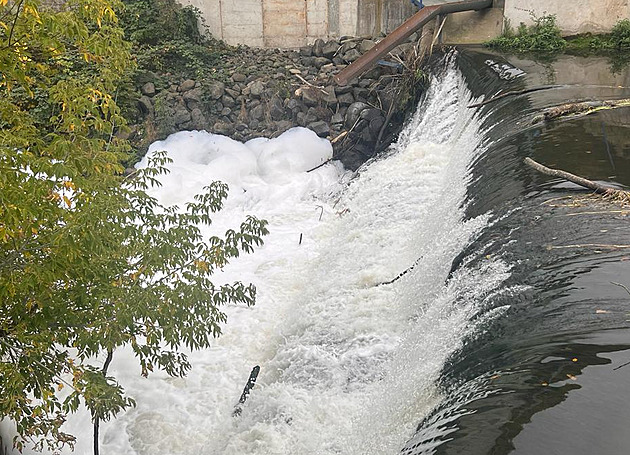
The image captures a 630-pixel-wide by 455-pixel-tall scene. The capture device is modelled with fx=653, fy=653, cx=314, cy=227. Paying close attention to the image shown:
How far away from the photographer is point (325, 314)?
6359 mm

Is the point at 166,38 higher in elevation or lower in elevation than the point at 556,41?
higher

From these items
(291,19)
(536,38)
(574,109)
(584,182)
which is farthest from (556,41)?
(584,182)

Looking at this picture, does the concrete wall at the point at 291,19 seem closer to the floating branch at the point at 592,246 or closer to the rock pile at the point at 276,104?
the rock pile at the point at 276,104

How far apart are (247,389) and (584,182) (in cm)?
328

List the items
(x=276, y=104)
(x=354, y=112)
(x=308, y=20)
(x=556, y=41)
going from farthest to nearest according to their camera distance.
Answer: (x=308, y=20) → (x=276, y=104) → (x=354, y=112) → (x=556, y=41)

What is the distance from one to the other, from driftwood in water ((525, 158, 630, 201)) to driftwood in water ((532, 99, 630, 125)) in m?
1.24

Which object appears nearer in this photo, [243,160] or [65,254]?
[65,254]

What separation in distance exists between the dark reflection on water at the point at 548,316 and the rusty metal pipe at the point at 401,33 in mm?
4662

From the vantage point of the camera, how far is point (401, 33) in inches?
416

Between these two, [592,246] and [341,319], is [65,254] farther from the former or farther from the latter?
[341,319]

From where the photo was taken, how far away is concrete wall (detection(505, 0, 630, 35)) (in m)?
10.0

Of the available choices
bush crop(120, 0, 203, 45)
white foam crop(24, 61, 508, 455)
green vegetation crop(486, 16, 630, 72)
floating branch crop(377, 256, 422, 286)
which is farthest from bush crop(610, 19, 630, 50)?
bush crop(120, 0, 203, 45)

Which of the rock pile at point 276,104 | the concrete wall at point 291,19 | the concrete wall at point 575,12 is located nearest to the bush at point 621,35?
the concrete wall at point 575,12

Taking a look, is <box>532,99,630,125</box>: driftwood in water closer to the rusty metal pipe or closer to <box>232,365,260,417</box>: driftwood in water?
<box>232,365,260,417</box>: driftwood in water
